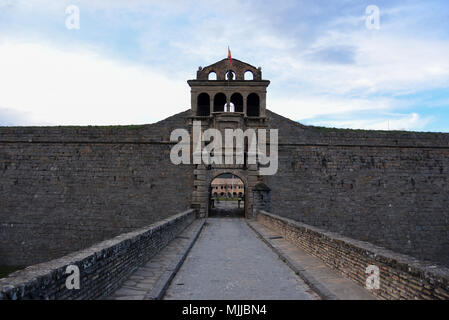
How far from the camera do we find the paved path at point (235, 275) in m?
5.11

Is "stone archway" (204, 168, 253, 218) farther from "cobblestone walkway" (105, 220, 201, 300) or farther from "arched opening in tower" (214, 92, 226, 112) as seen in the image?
"cobblestone walkway" (105, 220, 201, 300)

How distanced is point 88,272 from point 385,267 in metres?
4.16

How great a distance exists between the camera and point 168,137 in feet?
55.5

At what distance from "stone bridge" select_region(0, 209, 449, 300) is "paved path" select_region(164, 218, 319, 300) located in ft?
0.05

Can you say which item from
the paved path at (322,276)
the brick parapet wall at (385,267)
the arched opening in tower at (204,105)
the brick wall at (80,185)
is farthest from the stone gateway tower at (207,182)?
the brick parapet wall at (385,267)

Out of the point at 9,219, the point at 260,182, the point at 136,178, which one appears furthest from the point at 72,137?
the point at 260,182

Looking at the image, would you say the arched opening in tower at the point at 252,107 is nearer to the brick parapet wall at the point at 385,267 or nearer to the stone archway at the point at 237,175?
the stone archway at the point at 237,175

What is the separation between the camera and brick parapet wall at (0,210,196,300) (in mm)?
3047

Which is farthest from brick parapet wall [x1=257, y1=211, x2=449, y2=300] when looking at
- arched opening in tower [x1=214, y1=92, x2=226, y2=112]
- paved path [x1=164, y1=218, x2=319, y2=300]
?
arched opening in tower [x1=214, y1=92, x2=226, y2=112]

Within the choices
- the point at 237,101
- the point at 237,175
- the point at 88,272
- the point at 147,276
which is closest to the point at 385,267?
the point at 147,276

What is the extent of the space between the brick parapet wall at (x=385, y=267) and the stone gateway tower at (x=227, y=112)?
29.7 feet

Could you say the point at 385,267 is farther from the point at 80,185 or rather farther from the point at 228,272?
the point at 80,185
